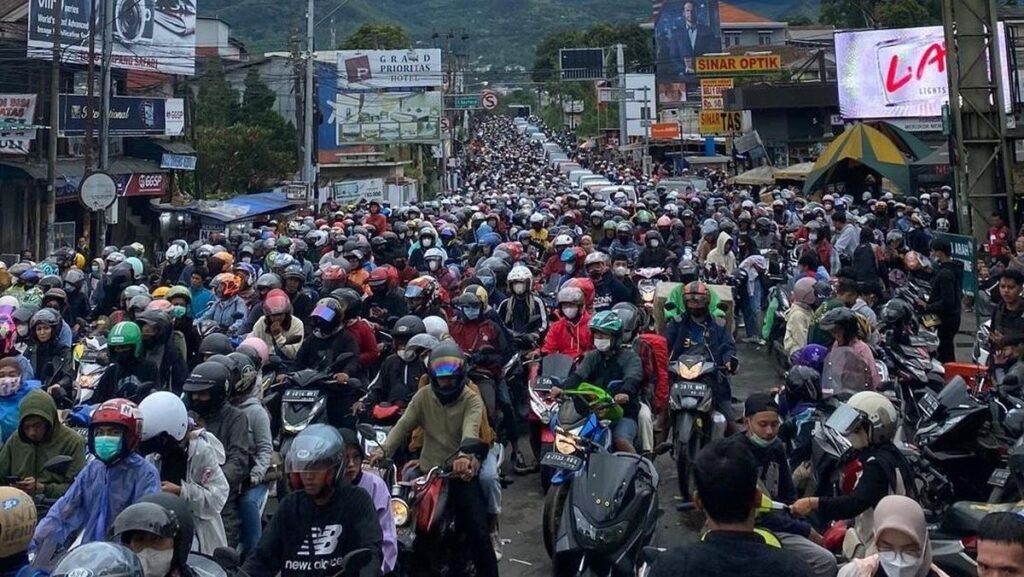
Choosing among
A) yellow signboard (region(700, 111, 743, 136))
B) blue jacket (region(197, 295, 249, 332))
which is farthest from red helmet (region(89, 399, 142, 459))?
yellow signboard (region(700, 111, 743, 136))

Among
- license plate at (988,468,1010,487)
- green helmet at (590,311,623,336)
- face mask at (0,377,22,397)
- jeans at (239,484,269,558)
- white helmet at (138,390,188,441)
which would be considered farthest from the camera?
green helmet at (590,311,623,336)

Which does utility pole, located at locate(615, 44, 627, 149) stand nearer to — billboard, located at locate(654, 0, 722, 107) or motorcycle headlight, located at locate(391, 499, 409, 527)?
billboard, located at locate(654, 0, 722, 107)

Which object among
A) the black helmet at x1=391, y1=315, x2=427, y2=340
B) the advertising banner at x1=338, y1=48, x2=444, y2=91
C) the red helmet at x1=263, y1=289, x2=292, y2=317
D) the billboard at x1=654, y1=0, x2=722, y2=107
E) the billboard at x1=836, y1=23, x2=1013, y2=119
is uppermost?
the billboard at x1=654, y1=0, x2=722, y2=107

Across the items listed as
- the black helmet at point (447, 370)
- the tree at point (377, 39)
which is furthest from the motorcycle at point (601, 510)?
the tree at point (377, 39)

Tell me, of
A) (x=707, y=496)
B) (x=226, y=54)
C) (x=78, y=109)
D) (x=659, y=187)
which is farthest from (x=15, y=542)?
(x=226, y=54)

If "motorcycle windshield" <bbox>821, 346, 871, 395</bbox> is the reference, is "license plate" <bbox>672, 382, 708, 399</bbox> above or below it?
below

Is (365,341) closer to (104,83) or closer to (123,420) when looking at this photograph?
(123,420)

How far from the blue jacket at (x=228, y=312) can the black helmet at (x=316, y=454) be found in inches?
249

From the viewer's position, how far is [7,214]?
27.3 meters

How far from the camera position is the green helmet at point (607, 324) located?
7539mm

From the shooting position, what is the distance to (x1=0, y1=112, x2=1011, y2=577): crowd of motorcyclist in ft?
15.2

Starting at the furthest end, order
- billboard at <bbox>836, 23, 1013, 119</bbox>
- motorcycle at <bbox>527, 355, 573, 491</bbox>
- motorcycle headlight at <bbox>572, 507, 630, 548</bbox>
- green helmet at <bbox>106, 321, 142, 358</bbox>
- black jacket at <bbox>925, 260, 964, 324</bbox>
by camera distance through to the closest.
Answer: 1. billboard at <bbox>836, 23, 1013, 119</bbox>
2. black jacket at <bbox>925, 260, 964, 324</bbox>
3. motorcycle at <bbox>527, 355, 573, 491</bbox>
4. green helmet at <bbox>106, 321, 142, 358</bbox>
5. motorcycle headlight at <bbox>572, 507, 630, 548</bbox>

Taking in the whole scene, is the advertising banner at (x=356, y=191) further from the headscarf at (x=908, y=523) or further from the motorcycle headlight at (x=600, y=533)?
the headscarf at (x=908, y=523)

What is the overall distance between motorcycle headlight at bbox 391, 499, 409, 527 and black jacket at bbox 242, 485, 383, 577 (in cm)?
118
